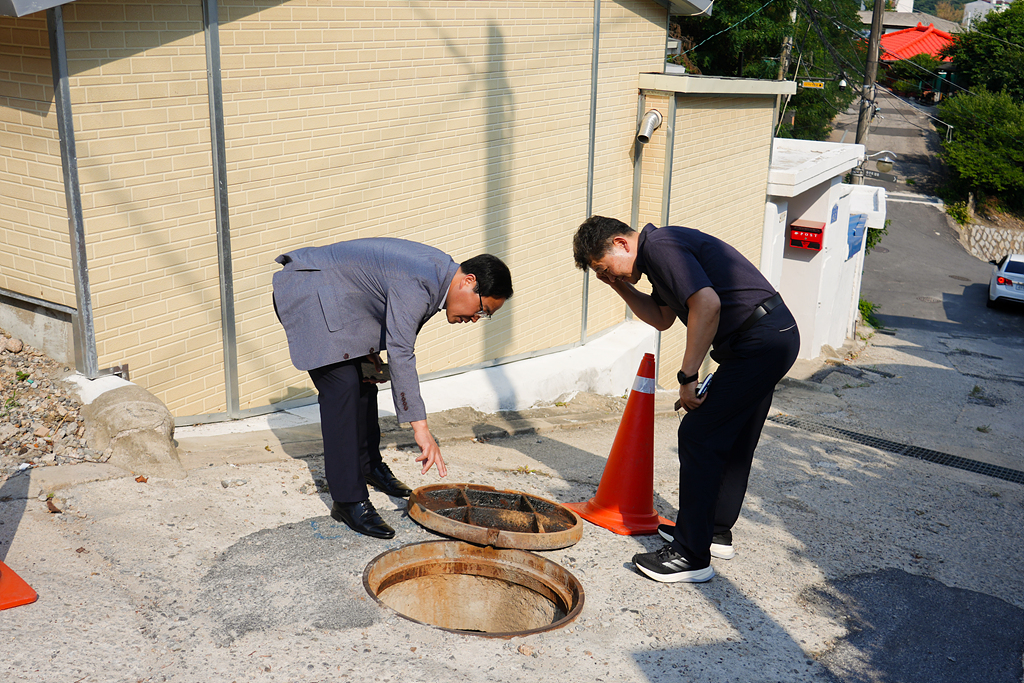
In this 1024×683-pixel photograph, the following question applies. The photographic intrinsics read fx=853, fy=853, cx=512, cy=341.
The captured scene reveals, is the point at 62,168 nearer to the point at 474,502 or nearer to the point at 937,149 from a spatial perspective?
the point at 474,502

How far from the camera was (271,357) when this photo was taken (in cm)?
609

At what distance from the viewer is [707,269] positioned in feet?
12.6

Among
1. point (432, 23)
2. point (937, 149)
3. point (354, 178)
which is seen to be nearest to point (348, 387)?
point (354, 178)

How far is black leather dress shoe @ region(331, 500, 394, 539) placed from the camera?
4051mm

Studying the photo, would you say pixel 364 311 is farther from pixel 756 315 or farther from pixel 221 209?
pixel 221 209

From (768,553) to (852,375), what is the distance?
11.4m

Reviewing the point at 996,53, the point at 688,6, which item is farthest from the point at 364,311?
the point at 996,53

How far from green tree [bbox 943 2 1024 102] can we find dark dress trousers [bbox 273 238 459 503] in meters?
41.4

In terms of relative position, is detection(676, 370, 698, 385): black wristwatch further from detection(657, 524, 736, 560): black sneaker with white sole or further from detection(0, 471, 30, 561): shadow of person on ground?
detection(0, 471, 30, 561): shadow of person on ground

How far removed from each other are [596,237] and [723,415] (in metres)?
0.99

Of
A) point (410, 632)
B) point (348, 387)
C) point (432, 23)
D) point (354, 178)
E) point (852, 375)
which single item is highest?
point (432, 23)

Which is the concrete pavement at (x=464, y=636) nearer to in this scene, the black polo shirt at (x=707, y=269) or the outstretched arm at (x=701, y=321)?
the outstretched arm at (x=701, y=321)

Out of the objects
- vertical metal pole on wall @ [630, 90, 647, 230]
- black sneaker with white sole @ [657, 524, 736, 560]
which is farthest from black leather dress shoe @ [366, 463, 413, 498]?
vertical metal pole on wall @ [630, 90, 647, 230]

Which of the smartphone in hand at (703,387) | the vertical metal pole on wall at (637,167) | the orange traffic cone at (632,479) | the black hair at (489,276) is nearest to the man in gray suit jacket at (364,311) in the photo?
the black hair at (489,276)
